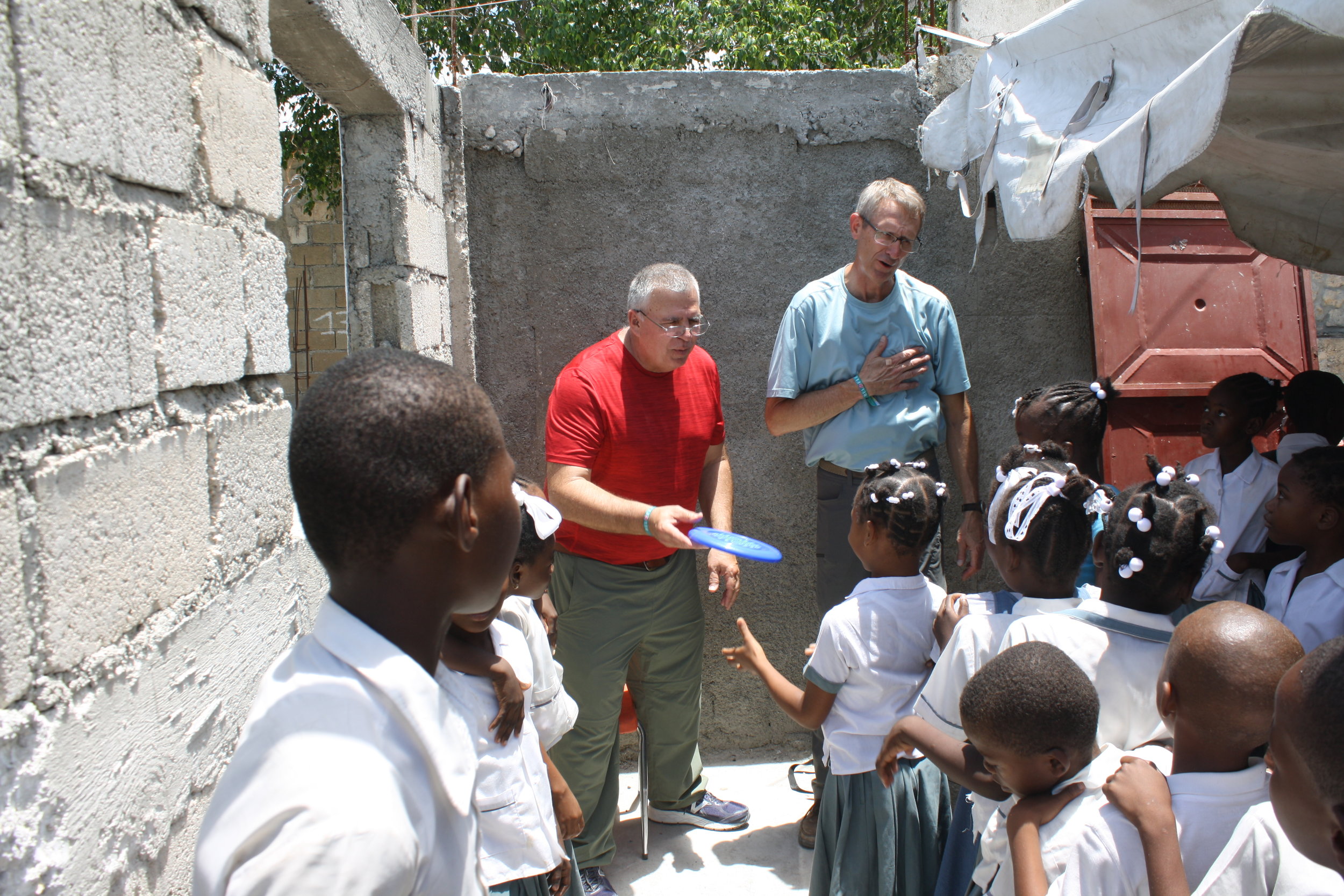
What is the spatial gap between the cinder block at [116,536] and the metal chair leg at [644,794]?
2128 millimetres

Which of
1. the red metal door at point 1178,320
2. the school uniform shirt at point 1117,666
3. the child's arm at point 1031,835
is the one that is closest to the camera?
the child's arm at point 1031,835

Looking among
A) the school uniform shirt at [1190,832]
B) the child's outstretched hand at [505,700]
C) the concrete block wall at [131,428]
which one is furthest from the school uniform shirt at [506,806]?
the school uniform shirt at [1190,832]

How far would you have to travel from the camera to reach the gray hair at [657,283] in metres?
3.06

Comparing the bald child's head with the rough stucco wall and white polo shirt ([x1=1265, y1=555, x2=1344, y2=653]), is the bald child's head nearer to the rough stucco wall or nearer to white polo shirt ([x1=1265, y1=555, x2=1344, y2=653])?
white polo shirt ([x1=1265, y1=555, x2=1344, y2=653])

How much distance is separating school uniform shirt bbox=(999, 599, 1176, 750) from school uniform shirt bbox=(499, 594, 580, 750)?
1035mm

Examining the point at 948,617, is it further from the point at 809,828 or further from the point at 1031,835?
the point at 809,828

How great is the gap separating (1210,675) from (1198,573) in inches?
21.8

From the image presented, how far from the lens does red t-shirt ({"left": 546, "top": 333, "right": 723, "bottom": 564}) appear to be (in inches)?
119

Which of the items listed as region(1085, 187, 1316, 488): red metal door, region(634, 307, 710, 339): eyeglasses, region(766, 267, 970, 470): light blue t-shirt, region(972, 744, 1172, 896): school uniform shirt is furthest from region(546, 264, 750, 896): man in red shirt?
region(1085, 187, 1316, 488): red metal door

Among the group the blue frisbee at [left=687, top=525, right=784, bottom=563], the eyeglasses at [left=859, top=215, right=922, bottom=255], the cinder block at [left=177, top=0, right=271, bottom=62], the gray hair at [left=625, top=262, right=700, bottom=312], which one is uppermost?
the cinder block at [left=177, top=0, right=271, bottom=62]

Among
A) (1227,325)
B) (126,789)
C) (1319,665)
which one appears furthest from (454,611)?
(1227,325)

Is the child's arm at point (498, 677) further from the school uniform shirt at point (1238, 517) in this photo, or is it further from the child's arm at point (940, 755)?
the school uniform shirt at point (1238, 517)

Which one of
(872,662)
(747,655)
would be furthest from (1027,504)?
(747,655)

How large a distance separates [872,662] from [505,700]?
98 cm
